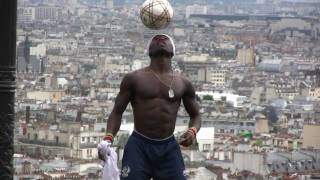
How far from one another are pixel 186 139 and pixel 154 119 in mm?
102

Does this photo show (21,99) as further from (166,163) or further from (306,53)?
(166,163)

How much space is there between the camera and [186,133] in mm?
3637

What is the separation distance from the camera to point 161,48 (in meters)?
3.65

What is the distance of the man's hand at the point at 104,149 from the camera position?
351 centimetres

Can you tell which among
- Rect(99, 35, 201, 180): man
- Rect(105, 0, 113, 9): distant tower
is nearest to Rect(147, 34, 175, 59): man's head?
Rect(99, 35, 201, 180): man

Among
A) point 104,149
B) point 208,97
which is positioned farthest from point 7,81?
point 208,97

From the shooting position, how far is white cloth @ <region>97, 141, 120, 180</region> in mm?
3516

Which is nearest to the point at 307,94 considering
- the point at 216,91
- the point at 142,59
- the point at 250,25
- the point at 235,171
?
the point at 216,91

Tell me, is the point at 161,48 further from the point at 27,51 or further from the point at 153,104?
the point at 27,51

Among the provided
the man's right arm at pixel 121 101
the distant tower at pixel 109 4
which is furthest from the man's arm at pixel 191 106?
the distant tower at pixel 109 4

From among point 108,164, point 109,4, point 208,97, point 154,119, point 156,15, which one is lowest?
point 208,97

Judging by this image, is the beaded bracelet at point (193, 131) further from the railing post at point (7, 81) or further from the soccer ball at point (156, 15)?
the railing post at point (7, 81)

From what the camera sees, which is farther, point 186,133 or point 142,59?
point 142,59

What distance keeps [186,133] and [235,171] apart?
31.2 metres
